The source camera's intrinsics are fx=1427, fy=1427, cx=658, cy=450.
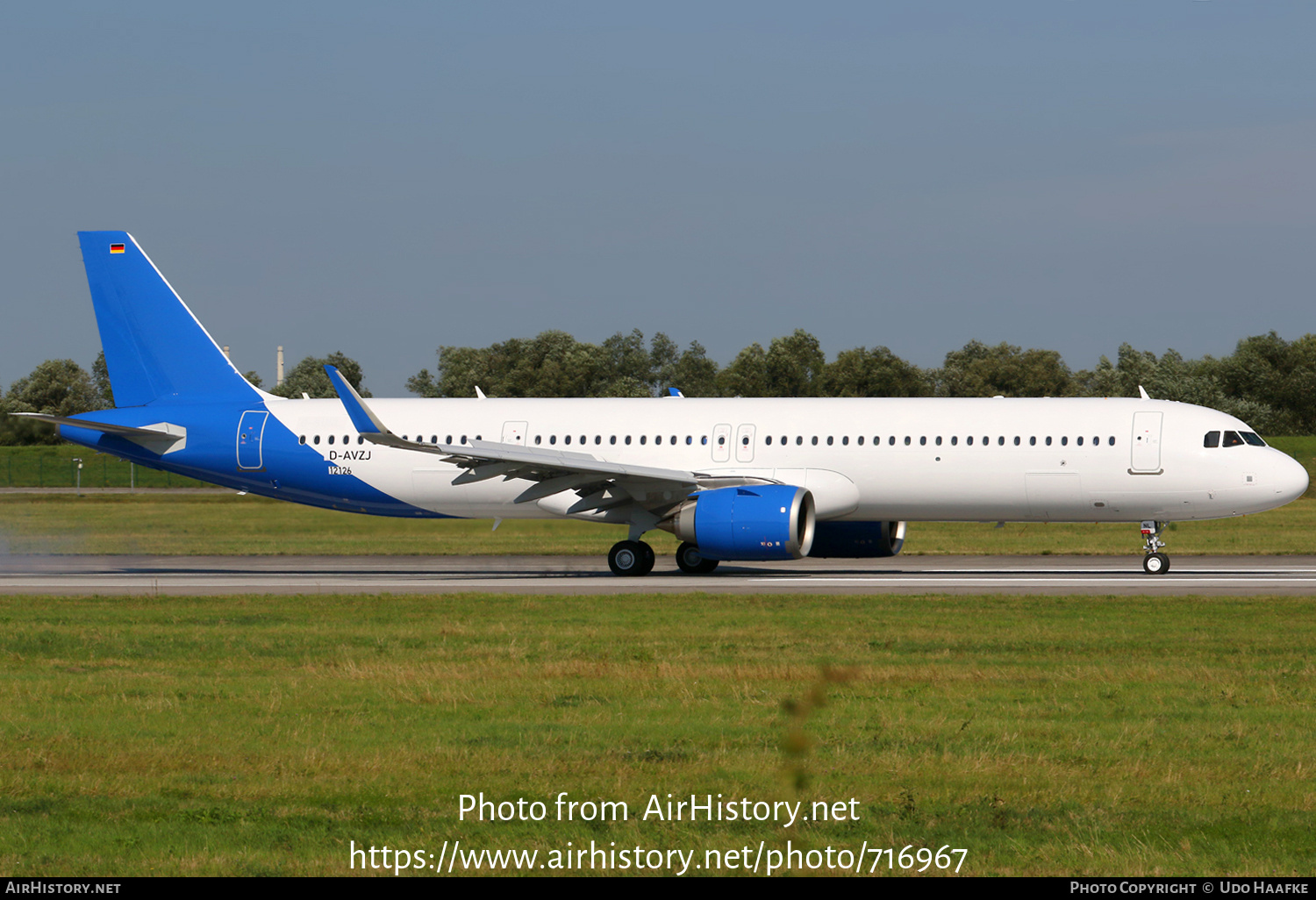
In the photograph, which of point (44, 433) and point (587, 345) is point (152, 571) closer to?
point (44, 433)

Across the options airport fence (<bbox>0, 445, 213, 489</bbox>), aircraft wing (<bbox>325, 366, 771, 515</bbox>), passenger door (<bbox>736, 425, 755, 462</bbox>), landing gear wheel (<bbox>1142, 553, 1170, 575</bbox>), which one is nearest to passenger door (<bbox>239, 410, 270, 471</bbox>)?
aircraft wing (<bbox>325, 366, 771, 515</bbox>)

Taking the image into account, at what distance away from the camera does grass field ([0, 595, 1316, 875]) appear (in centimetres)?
812

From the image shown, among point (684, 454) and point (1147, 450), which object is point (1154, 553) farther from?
point (684, 454)

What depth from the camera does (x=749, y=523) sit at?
26.0 metres

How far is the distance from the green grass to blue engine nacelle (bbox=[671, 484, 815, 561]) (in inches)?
270

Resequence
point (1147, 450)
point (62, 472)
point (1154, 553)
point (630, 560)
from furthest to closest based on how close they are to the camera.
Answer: point (62, 472)
point (630, 560)
point (1154, 553)
point (1147, 450)

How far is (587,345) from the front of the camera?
103500mm

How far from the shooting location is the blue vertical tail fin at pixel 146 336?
31828mm

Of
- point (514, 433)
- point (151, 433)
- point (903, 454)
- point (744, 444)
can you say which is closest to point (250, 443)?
point (151, 433)

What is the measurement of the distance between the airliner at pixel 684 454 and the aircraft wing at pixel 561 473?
6 cm

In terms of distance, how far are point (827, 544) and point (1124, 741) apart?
1922cm

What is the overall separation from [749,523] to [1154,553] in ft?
27.9

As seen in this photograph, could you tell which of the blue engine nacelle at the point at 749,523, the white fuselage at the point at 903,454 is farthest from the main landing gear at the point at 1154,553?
the blue engine nacelle at the point at 749,523

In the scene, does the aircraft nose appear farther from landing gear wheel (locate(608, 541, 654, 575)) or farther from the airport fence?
the airport fence
